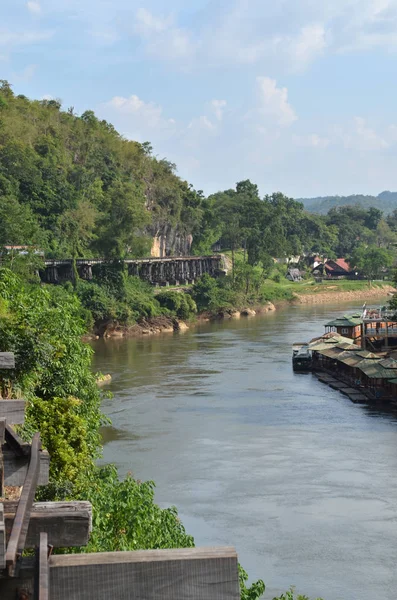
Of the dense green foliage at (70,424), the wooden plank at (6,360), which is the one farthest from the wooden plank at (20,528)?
the dense green foliage at (70,424)

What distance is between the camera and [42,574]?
93.9 inches

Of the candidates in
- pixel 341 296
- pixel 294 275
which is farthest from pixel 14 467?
pixel 294 275

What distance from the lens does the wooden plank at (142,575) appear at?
7.93 feet

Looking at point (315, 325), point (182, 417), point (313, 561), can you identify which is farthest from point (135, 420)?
point (315, 325)

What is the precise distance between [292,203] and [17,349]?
125878 mm

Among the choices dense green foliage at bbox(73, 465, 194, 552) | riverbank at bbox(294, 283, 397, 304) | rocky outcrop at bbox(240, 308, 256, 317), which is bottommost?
rocky outcrop at bbox(240, 308, 256, 317)

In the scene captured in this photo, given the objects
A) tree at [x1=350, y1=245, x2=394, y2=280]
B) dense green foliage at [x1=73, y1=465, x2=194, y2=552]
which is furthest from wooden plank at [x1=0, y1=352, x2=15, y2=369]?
tree at [x1=350, y1=245, x2=394, y2=280]

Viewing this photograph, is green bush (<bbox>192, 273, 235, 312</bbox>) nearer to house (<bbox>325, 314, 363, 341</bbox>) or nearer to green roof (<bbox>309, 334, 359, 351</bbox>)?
house (<bbox>325, 314, 363, 341</bbox>)

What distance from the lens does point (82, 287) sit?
229 ft

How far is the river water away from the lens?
18.0m

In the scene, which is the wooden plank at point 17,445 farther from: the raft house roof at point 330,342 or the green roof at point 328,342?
the green roof at point 328,342

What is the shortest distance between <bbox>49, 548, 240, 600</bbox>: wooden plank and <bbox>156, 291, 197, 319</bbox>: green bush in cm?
7016

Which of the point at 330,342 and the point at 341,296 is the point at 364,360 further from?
the point at 341,296

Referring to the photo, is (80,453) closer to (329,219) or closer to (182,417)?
(182,417)
